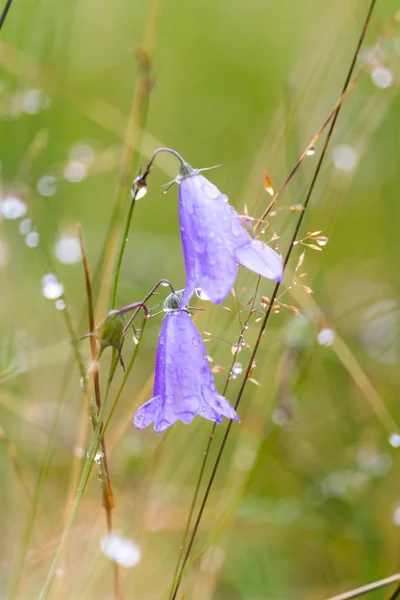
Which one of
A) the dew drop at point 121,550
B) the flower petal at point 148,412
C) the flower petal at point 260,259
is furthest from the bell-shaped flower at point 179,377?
the dew drop at point 121,550

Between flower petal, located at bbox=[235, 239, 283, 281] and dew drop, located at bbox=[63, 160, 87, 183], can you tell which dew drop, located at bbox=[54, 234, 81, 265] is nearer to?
dew drop, located at bbox=[63, 160, 87, 183]

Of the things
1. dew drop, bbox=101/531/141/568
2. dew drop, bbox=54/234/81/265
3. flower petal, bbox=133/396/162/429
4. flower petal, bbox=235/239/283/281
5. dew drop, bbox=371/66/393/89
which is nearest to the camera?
flower petal, bbox=235/239/283/281

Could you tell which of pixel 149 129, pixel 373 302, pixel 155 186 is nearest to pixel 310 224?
pixel 373 302

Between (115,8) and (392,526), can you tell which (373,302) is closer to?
(392,526)

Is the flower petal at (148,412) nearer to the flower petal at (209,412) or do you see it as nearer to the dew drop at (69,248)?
Result: the flower petal at (209,412)

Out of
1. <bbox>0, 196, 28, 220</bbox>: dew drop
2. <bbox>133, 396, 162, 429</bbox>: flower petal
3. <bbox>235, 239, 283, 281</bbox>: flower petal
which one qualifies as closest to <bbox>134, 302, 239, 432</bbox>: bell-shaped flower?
<bbox>133, 396, 162, 429</bbox>: flower petal

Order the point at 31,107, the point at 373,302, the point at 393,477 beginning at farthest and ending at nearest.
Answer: the point at 373,302 → the point at 31,107 → the point at 393,477

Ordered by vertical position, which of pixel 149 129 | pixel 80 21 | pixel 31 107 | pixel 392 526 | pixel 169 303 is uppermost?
pixel 80 21
